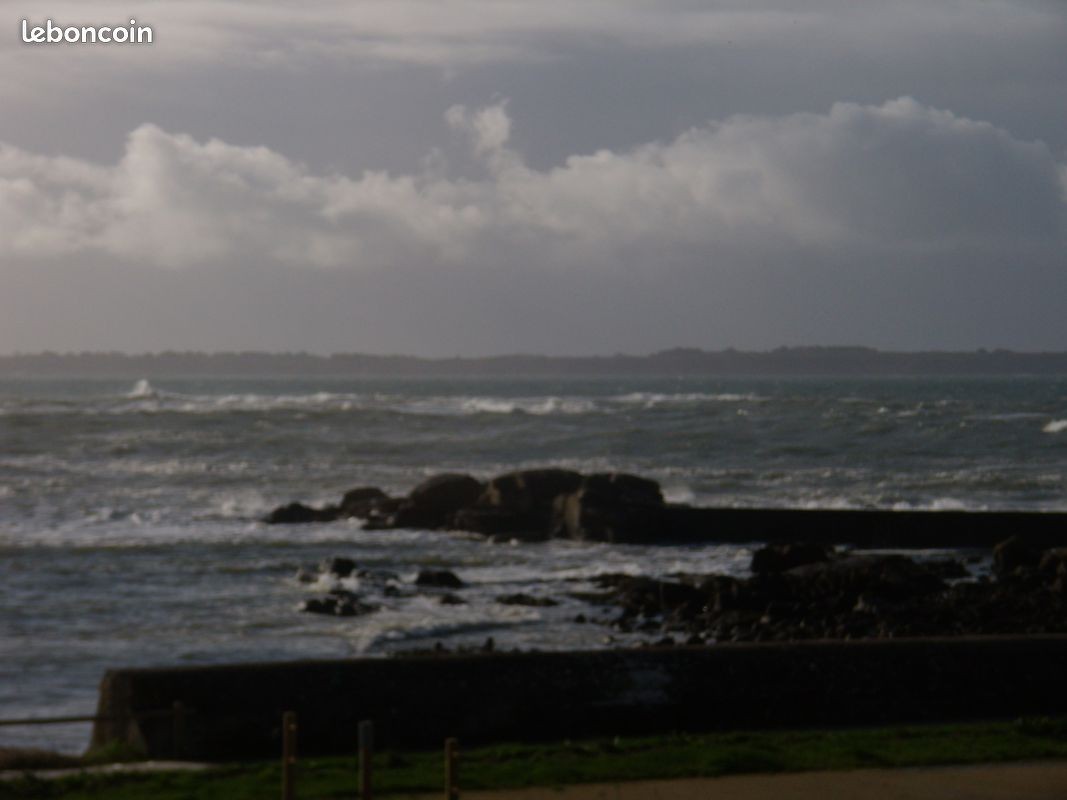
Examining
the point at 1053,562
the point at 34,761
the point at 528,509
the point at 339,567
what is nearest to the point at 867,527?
the point at 1053,562

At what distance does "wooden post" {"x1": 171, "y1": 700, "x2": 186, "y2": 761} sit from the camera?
9797 mm

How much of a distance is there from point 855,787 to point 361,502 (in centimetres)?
2732

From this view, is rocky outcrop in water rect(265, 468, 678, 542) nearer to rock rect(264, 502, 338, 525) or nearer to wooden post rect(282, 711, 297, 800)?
Result: rock rect(264, 502, 338, 525)

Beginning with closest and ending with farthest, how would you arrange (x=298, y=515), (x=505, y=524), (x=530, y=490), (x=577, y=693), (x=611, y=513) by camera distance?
1. (x=577, y=693)
2. (x=611, y=513)
3. (x=505, y=524)
4. (x=530, y=490)
5. (x=298, y=515)

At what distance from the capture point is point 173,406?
87688mm

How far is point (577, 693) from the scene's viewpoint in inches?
409

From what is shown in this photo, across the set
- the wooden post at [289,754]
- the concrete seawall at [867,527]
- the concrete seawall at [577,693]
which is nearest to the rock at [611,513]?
the concrete seawall at [867,527]

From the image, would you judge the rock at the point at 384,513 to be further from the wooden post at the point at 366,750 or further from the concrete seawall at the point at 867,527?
the wooden post at the point at 366,750

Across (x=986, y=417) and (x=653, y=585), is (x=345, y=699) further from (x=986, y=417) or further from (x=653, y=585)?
(x=986, y=417)

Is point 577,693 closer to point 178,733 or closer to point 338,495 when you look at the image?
point 178,733

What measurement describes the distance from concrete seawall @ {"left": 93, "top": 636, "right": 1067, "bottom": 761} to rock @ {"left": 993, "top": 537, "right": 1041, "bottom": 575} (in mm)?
12098

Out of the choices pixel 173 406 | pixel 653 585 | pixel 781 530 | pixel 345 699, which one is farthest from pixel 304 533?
pixel 173 406

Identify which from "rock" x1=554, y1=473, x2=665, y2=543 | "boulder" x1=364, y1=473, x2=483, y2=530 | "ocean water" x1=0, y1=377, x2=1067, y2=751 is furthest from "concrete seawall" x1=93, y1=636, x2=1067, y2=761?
"boulder" x1=364, y1=473, x2=483, y2=530

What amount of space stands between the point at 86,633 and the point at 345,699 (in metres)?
8.56
